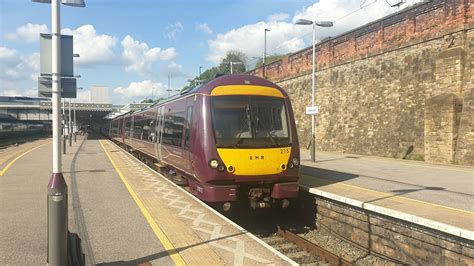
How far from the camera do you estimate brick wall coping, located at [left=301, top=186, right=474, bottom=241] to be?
6.45 m

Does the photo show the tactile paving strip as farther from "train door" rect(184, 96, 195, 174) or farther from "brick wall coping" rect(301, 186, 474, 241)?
"brick wall coping" rect(301, 186, 474, 241)

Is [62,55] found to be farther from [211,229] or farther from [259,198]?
[259,198]

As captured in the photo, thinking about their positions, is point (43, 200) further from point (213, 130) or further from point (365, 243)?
point (365, 243)

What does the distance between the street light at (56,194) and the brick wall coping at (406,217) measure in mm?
5532

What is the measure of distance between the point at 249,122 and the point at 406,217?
3771mm

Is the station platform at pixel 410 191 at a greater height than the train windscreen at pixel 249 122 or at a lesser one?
lesser

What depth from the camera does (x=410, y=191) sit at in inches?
416

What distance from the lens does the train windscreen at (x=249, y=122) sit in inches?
364

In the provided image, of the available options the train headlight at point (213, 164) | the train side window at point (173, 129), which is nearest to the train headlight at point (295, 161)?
the train headlight at point (213, 164)

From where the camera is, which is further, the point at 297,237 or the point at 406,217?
the point at 297,237

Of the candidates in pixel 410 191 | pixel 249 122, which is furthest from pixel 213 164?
pixel 410 191

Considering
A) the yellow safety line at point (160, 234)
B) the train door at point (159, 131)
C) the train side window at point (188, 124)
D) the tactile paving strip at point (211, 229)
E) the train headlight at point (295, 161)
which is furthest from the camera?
the train door at point (159, 131)

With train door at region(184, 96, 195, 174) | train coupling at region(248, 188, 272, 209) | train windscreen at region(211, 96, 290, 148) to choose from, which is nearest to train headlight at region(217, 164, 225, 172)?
train windscreen at region(211, 96, 290, 148)

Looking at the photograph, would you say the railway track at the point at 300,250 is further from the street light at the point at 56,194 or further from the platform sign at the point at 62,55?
the platform sign at the point at 62,55
